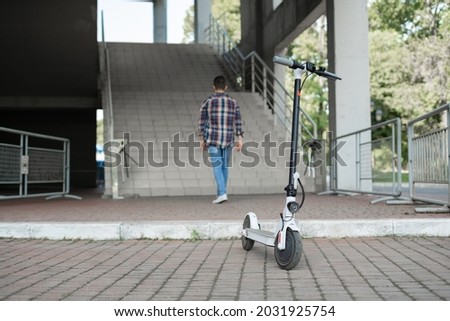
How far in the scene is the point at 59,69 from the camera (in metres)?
16.0

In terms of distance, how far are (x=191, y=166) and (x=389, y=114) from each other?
25.6 m

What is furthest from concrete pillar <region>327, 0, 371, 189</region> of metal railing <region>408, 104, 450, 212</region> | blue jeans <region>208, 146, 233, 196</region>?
blue jeans <region>208, 146, 233, 196</region>

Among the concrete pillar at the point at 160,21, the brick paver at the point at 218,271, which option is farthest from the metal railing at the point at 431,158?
the concrete pillar at the point at 160,21

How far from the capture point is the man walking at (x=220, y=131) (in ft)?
29.1

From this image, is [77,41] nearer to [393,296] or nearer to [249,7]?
[249,7]

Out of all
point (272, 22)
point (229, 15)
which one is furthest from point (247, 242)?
point (229, 15)

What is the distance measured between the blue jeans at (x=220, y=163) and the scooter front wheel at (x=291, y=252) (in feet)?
14.9

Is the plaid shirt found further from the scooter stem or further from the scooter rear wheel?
the scooter stem

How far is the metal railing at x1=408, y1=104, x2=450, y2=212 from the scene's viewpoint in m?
7.06

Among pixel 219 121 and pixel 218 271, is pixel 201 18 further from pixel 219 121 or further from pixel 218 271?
pixel 218 271

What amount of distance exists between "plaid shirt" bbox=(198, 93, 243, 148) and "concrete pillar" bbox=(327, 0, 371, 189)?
10.6ft

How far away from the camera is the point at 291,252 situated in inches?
168

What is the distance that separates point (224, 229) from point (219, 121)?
3.23 metres
